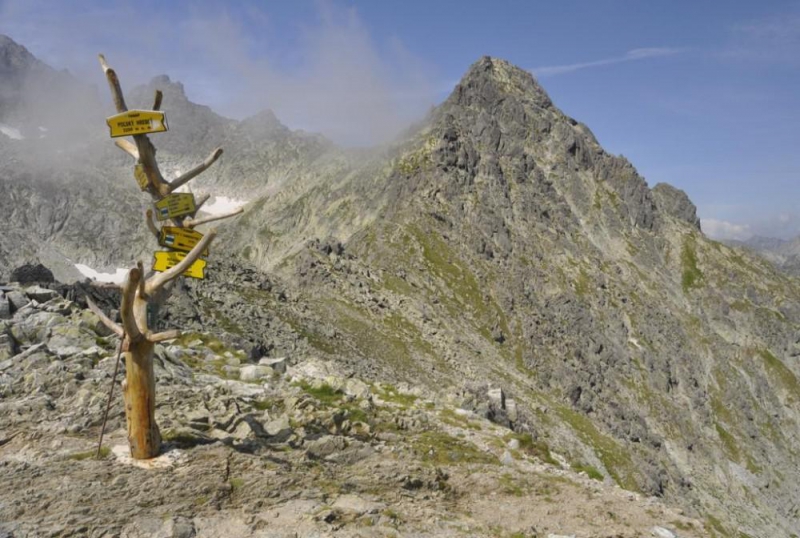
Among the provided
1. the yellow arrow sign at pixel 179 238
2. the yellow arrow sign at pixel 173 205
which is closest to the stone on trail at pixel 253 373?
the yellow arrow sign at pixel 179 238

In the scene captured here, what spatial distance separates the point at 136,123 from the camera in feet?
42.9

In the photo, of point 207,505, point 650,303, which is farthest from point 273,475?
point 650,303

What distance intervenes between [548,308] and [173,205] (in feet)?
429

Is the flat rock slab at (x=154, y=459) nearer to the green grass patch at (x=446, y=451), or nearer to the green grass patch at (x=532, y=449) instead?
the green grass patch at (x=446, y=451)

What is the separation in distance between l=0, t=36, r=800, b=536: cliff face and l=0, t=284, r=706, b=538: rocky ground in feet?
107

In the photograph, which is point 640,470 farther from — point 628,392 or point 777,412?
point 777,412

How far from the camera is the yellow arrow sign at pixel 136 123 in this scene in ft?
42.5

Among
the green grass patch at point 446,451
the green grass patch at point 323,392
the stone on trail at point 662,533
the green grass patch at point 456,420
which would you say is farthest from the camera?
the green grass patch at point 456,420

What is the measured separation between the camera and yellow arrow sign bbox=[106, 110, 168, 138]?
1297 centimetres

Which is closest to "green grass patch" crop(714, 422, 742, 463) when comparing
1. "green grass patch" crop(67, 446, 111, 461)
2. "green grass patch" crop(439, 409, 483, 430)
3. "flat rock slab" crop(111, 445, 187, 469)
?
"green grass patch" crop(439, 409, 483, 430)

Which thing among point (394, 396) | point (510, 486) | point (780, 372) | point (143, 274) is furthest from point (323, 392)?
point (780, 372)

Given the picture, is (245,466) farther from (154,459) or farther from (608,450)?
(608,450)

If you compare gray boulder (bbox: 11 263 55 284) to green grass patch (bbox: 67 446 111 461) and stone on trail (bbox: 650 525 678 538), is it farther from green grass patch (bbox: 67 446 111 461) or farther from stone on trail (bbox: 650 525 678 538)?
stone on trail (bbox: 650 525 678 538)

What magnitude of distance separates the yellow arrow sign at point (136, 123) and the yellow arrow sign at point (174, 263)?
3.06 m
